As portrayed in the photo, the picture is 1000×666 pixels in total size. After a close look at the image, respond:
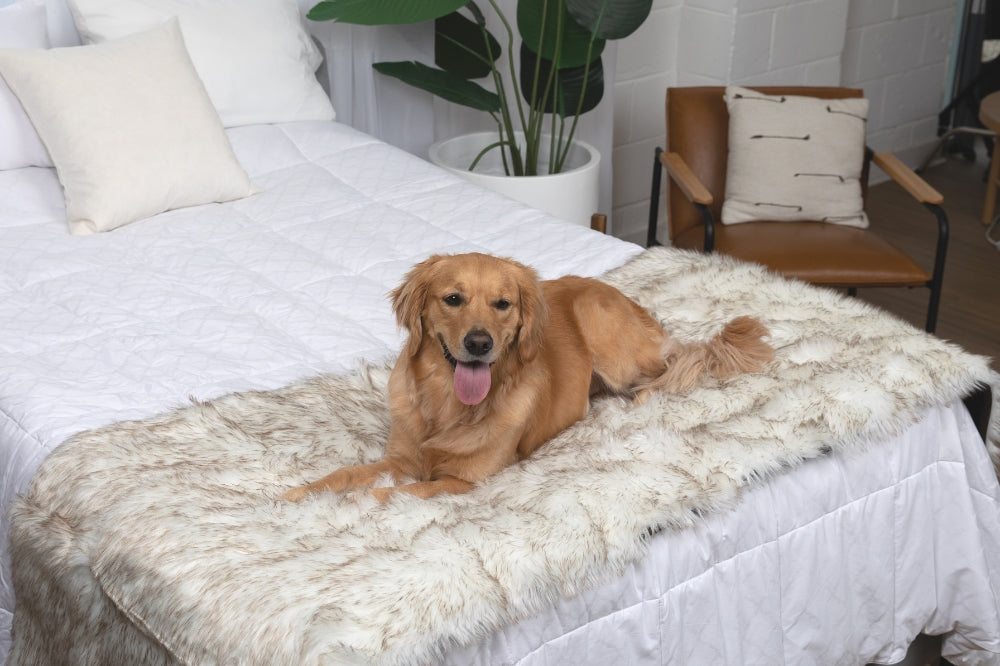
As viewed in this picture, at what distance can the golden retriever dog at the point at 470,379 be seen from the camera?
1.70 m

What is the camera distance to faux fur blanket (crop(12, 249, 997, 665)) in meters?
1.40

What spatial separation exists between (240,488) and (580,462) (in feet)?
1.71

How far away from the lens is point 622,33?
11.1ft

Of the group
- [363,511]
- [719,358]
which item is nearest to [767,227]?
[719,358]

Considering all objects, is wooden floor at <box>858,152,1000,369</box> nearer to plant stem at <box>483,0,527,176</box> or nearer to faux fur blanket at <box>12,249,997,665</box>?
plant stem at <box>483,0,527,176</box>

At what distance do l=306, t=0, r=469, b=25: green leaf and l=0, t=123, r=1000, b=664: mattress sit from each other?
0.58 meters

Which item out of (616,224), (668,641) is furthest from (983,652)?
(616,224)

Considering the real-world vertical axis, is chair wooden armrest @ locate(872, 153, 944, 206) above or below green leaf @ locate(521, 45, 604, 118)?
below

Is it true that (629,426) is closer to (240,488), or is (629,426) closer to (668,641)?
(668,641)

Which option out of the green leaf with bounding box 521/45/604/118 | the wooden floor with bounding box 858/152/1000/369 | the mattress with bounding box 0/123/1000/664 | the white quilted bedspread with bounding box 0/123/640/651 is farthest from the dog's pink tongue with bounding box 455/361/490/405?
the wooden floor with bounding box 858/152/1000/369

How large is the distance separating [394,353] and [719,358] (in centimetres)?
61

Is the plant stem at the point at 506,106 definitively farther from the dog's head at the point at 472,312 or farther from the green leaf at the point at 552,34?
the dog's head at the point at 472,312

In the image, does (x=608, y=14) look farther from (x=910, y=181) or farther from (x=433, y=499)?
(x=433, y=499)

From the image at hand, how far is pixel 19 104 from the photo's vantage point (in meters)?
2.73
